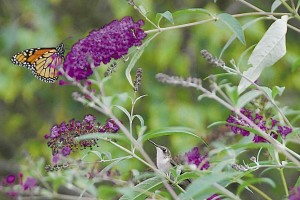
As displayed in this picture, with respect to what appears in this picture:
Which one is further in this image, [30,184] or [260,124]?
[260,124]

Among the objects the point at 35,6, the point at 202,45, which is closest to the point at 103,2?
the point at 35,6

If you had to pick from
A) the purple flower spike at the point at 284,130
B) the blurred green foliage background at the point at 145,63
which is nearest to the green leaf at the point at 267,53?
the purple flower spike at the point at 284,130

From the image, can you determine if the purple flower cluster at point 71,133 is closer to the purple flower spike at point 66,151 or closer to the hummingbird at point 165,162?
the purple flower spike at point 66,151

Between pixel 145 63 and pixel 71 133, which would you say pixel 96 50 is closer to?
pixel 71 133

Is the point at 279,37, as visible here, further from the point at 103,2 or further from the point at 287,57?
the point at 103,2

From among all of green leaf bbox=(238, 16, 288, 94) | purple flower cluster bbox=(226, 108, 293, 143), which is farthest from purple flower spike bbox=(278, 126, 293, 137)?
green leaf bbox=(238, 16, 288, 94)

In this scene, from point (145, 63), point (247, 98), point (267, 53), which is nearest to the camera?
point (247, 98)

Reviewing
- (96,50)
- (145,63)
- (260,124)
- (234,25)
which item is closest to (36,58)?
(96,50)

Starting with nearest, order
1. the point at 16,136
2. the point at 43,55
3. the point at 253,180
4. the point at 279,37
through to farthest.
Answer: the point at 253,180, the point at 279,37, the point at 43,55, the point at 16,136
